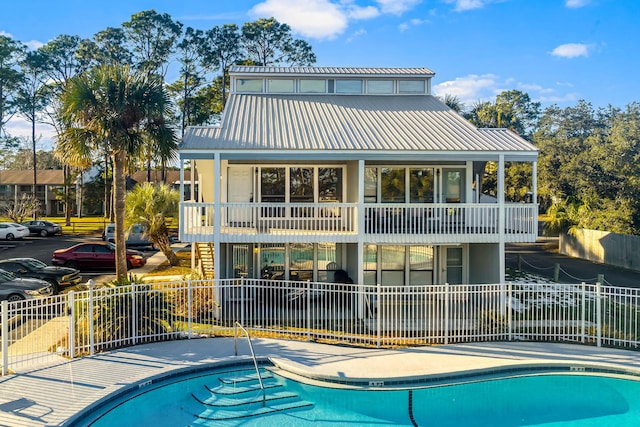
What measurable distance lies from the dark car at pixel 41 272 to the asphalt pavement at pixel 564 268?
21735 mm

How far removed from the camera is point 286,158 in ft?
52.6

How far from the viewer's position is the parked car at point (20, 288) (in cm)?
1570

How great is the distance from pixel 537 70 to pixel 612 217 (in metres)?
12.3

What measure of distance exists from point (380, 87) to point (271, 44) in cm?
2903

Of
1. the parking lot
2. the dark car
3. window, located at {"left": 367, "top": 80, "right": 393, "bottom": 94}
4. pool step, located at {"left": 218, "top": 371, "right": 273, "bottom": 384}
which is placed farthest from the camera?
the parking lot

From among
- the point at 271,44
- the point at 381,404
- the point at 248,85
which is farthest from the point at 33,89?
the point at 381,404

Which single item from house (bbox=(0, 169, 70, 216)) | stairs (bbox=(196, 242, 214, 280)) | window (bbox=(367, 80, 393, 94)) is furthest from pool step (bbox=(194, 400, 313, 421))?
house (bbox=(0, 169, 70, 216))

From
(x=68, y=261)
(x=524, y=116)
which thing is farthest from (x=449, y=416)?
(x=524, y=116)

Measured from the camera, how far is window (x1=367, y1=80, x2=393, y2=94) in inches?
890

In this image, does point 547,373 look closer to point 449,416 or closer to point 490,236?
point 449,416

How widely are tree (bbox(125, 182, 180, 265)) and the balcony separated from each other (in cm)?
979

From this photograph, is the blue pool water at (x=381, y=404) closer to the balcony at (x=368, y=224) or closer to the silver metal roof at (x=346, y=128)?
the balcony at (x=368, y=224)

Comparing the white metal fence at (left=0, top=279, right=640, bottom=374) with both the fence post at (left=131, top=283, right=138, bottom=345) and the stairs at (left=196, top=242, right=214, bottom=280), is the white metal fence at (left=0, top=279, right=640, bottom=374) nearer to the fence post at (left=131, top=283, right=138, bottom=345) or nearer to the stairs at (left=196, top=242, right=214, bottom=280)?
the fence post at (left=131, top=283, right=138, bottom=345)

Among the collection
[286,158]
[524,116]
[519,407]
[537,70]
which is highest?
[524,116]
